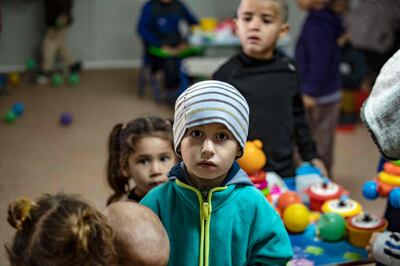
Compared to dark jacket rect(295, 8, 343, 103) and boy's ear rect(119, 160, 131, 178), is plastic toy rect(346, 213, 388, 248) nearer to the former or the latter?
boy's ear rect(119, 160, 131, 178)

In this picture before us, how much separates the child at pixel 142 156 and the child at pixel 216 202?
51 cm

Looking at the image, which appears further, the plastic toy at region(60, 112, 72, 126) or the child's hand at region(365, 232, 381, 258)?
the plastic toy at region(60, 112, 72, 126)

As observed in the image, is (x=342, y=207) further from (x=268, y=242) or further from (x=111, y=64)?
(x=111, y=64)

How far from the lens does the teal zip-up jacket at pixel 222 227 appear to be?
59.6 inches

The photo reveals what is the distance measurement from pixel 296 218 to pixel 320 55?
1.62 metres

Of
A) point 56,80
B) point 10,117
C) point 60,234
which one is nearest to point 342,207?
point 60,234

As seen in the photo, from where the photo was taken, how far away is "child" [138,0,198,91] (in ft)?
18.3

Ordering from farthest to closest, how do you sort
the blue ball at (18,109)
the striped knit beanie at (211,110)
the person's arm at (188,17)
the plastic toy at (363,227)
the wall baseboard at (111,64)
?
the wall baseboard at (111,64) < the person's arm at (188,17) < the blue ball at (18,109) < the plastic toy at (363,227) < the striped knit beanie at (211,110)

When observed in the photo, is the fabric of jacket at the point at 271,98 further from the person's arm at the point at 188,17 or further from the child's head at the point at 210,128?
the person's arm at the point at 188,17

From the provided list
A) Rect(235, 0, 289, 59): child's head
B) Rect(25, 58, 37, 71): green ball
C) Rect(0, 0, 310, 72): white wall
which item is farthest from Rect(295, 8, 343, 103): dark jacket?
Rect(25, 58, 37, 71): green ball

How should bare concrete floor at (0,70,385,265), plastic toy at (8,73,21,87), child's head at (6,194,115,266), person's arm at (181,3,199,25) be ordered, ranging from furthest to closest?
plastic toy at (8,73,21,87)
person's arm at (181,3,199,25)
bare concrete floor at (0,70,385,265)
child's head at (6,194,115,266)

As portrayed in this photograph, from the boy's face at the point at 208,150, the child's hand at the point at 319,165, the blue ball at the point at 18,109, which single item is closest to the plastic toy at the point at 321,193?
the child's hand at the point at 319,165

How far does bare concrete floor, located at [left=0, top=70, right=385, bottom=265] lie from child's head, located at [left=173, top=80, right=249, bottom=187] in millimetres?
1416

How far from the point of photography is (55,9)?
21.1ft
